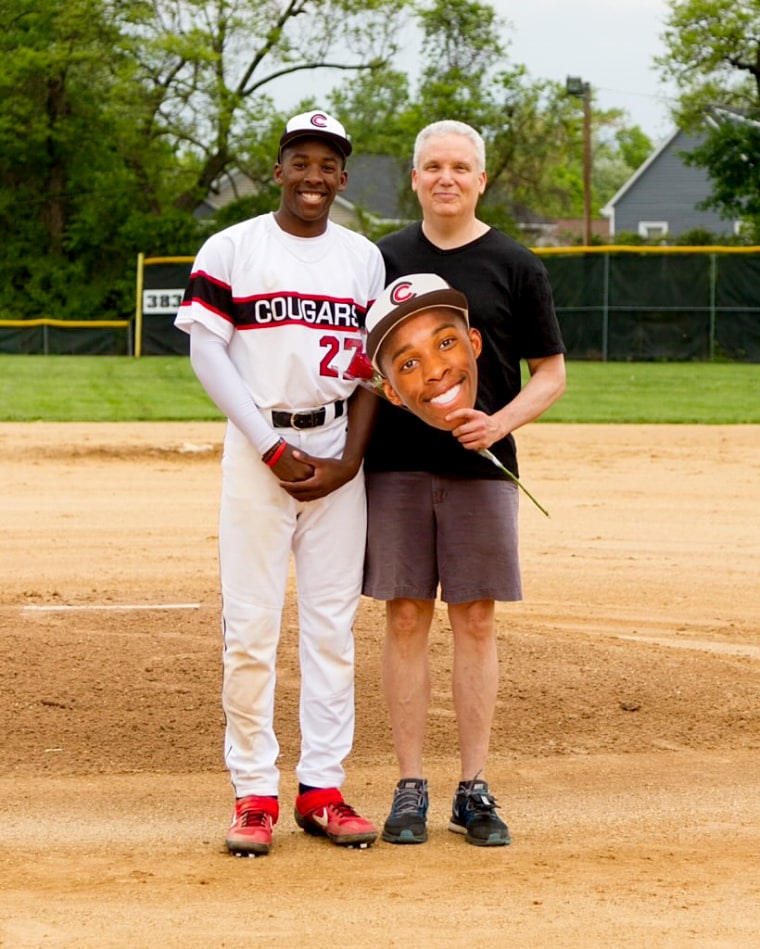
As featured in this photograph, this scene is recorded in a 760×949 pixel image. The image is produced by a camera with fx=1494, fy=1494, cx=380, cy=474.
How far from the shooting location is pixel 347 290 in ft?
13.6

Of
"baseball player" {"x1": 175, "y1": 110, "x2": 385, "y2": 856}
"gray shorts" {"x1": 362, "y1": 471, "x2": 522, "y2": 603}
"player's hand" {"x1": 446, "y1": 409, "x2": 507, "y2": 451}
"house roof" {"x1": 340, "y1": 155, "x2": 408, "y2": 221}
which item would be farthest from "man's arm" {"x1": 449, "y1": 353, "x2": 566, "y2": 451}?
"house roof" {"x1": 340, "y1": 155, "x2": 408, "y2": 221}

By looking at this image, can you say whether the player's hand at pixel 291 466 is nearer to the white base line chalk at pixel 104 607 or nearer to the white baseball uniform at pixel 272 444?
the white baseball uniform at pixel 272 444

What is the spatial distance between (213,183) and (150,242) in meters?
5.45

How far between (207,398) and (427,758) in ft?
47.1

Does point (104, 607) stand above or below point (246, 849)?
above

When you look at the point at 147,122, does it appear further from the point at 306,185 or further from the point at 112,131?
the point at 306,185

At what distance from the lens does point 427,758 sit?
523 cm

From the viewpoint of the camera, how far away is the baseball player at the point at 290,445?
160 inches

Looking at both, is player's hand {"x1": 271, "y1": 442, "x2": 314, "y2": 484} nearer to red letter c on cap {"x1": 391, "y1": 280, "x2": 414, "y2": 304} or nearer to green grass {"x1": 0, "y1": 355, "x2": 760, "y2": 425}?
red letter c on cap {"x1": 391, "y1": 280, "x2": 414, "y2": 304}

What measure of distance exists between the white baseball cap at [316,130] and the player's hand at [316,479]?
0.86 metres

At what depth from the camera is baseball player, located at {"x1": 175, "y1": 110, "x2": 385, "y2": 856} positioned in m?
4.07

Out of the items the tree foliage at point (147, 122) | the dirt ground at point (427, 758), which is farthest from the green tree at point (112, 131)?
the dirt ground at point (427, 758)

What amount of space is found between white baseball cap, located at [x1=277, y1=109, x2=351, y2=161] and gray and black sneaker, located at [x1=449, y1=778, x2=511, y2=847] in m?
1.86

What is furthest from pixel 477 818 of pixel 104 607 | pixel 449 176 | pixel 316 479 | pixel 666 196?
pixel 666 196
